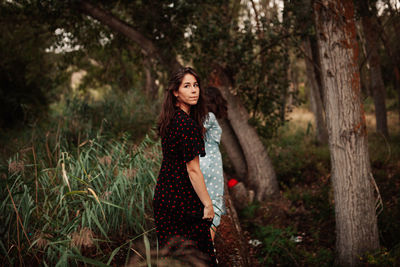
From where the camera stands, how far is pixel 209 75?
5582 millimetres

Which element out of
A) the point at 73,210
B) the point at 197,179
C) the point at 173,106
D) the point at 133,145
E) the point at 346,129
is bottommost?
the point at 73,210

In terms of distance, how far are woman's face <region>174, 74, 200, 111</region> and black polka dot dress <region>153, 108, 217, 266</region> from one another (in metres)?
0.12

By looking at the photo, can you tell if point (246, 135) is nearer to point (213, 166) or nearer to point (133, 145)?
point (133, 145)

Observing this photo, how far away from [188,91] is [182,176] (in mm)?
611

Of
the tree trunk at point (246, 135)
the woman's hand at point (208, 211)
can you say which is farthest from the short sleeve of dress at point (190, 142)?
the tree trunk at point (246, 135)

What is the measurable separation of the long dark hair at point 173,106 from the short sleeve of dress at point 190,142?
0.53ft

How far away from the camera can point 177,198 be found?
2096 mm

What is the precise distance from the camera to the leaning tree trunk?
3.14 m

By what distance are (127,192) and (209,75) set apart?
305 cm

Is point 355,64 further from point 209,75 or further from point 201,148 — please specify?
point 209,75

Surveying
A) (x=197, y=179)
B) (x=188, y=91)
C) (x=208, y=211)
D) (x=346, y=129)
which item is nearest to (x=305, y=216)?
(x=346, y=129)

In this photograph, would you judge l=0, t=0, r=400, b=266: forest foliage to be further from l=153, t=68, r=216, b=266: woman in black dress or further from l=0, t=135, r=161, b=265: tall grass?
l=153, t=68, r=216, b=266: woman in black dress

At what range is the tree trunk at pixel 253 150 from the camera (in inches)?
224

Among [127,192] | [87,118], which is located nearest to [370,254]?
[127,192]
